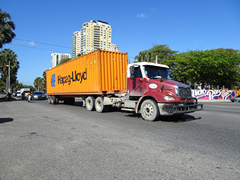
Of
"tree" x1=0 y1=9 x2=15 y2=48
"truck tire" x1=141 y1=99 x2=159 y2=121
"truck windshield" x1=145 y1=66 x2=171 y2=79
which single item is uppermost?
"tree" x1=0 y1=9 x2=15 y2=48

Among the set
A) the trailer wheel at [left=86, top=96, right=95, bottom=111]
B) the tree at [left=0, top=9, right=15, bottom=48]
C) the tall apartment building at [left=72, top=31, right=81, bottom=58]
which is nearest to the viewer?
the trailer wheel at [left=86, top=96, right=95, bottom=111]

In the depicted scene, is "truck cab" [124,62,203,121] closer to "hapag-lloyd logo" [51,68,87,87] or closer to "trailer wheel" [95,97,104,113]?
"trailer wheel" [95,97,104,113]

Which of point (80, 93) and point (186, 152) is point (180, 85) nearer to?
point (186, 152)

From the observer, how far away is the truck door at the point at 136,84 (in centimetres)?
869

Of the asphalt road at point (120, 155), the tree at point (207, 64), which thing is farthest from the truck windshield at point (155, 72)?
the tree at point (207, 64)

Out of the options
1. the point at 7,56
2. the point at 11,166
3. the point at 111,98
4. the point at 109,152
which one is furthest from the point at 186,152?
the point at 7,56

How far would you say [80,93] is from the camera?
13.5 m

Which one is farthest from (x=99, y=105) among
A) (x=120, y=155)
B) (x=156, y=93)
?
(x=120, y=155)

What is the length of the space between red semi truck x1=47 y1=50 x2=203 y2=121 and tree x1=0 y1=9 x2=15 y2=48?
52.8 feet

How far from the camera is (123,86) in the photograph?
12.0 metres

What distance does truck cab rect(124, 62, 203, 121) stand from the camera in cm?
750

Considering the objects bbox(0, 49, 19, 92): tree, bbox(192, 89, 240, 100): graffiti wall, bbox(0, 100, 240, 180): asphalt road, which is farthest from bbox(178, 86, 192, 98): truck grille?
bbox(0, 49, 19, 92): tree

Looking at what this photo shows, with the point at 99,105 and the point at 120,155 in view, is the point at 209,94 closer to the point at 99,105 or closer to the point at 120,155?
the point at 99,105

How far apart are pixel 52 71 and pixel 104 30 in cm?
14538
